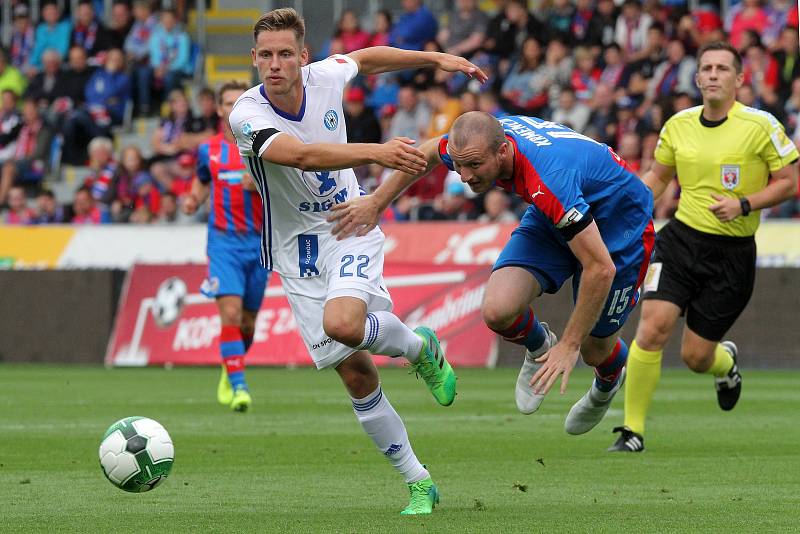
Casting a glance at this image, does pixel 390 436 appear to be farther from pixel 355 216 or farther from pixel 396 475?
pixel 396 475

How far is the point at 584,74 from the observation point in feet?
69.5

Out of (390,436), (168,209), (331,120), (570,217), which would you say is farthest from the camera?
(168,209)

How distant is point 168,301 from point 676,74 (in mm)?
7538

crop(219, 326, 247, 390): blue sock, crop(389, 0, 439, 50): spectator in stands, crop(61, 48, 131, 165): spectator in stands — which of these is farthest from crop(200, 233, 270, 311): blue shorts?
crop(61, 48, 131, 165): spectator in stands

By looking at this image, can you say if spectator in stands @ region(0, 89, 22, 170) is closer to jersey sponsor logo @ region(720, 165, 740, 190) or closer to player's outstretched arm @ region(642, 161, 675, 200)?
player's outstretched arm @ region(642, 161, 675, 200)

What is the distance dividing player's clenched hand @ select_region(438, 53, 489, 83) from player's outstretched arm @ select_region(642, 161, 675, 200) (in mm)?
2570

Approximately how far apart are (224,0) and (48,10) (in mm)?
3304

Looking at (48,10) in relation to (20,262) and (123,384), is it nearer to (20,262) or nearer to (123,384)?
(20,262)

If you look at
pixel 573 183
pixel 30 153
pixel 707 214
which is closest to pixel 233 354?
pixel 707 214

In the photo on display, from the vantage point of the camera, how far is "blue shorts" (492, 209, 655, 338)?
8008mm

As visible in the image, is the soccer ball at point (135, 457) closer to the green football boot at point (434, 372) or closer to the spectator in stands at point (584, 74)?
the green football boot at point (434, 372)

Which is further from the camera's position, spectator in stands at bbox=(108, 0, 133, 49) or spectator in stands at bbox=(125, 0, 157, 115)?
spectator in stands at bbox=(108, 0, 133, 49)

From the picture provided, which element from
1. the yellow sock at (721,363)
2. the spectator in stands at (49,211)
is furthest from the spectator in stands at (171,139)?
the yellow sock at (721,363)

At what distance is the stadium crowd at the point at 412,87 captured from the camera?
774 inches
